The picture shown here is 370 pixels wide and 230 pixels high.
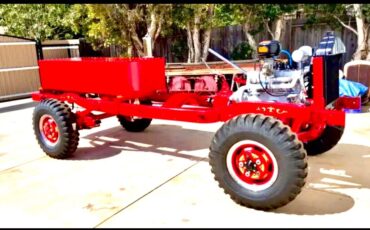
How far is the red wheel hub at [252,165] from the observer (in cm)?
334

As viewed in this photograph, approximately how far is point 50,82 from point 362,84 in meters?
6.51

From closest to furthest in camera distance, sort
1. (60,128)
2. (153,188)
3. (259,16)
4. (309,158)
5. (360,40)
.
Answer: (153,188) → (309,158) → (60,128) → (360,40) → (259,16)

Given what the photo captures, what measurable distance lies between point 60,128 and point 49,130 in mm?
475

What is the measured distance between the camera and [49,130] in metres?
5.30

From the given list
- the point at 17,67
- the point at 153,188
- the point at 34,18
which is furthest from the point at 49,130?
the point at 34,18

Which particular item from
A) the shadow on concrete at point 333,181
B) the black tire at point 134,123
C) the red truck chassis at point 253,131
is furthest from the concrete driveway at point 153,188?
the black tire at point 134,123

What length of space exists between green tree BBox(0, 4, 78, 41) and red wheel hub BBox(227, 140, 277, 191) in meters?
12.8

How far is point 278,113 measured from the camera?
3.63 m

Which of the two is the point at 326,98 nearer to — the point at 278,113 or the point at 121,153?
the point at 278,113

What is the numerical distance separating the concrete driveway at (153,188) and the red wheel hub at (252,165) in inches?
10.7

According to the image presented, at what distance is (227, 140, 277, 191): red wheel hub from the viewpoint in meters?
3.34

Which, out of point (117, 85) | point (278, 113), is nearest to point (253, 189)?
point (278, 113)

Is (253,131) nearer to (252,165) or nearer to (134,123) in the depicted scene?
(252,165)

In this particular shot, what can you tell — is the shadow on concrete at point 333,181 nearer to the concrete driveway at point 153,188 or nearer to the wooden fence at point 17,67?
the concrete driveway at point 153,188
